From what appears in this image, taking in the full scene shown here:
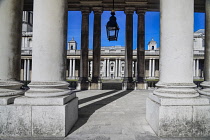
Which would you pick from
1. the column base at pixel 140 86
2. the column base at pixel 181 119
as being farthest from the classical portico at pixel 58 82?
the column base at pixel 140 86

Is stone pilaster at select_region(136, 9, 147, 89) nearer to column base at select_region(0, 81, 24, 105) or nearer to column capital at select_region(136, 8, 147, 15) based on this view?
column capital at select_region(136, 8, 147, 15)

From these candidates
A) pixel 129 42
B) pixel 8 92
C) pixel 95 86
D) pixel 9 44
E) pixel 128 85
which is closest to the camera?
pixel 8 92

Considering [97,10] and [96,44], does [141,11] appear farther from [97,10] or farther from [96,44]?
[96,44]

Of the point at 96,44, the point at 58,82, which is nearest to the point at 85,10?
the point at 96,44

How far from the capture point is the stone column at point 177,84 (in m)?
8.46

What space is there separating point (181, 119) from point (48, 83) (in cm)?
856

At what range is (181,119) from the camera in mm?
8469

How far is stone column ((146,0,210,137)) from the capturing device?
8461 millimetres

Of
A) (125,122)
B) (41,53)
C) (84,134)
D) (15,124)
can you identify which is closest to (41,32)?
(41,53)

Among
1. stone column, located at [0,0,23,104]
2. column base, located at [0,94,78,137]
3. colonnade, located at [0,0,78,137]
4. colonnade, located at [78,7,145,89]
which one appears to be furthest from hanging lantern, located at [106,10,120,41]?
colonnade, located at [78,7,145,89]

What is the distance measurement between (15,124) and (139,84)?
30871mm

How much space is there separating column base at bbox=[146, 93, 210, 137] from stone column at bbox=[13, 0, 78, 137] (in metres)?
5.84

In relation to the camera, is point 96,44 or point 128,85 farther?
point 96,44

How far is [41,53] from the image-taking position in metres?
9.27
